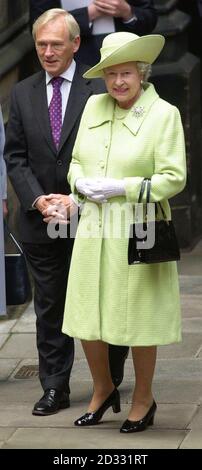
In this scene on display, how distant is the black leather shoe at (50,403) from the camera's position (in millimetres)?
7188

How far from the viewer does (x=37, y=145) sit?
7.16 meters

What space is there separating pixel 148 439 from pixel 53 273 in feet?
3.56

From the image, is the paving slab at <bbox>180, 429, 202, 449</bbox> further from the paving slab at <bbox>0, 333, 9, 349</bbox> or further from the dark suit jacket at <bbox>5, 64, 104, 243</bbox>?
the paving slab at <bbox>0, 333, 9, 349</bbox>

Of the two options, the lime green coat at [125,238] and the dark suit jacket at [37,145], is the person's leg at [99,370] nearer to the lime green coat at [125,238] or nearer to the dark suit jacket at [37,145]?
the lime green coat at [125,238]

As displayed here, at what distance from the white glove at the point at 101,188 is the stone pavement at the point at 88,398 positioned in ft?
3.77

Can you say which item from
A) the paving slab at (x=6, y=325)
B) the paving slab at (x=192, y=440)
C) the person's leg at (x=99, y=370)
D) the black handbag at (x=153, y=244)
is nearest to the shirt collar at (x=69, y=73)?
the black handbag at (x=153, y=244)

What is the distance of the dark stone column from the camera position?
35.2 feet

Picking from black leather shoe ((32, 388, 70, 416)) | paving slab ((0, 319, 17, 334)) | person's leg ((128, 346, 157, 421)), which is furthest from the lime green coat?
paving slab ((0, 319, 17, 334))

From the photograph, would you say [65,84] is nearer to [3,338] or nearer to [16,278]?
[16,278]

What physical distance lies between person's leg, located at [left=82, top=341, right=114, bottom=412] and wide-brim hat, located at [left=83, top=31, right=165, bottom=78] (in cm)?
133

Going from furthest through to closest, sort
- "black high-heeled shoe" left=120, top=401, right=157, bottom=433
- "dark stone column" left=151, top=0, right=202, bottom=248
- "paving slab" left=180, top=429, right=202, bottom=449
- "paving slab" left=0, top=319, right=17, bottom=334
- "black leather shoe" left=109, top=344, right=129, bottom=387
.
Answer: "dark stone column" left=151, top=0, right=202, bottom=248
"paving slab" left=0, top=319, right=17, bottom=334
"black leather shoe" left=109, top=344, right=129, bottom=387
"black high-heeled shoe" left=120, top=401, right=157, bottom=433
"paving slab" left=180, top=429, right=202, bottom=449

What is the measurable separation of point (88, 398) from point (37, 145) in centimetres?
139

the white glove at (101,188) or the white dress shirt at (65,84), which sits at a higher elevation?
the white dress shirt at (65,84)

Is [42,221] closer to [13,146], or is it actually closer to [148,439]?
[13,146]
